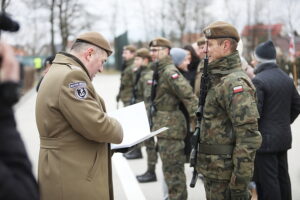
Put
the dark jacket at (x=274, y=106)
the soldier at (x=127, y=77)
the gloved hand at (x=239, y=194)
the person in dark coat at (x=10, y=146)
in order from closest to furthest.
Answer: the person in dark coat at (x=10, y=146), the gloved hand at (x=239, y=194), the dark jacket at (x=274, y=106), the soldier at (x=127, y=77)

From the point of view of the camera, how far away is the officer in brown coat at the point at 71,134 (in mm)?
2393

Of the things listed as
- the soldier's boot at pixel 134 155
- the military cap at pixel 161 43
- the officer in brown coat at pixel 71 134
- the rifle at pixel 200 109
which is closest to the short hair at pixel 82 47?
the officer in brown coat at pixel 71 134

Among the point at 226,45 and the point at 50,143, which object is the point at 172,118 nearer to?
the point at 226,45

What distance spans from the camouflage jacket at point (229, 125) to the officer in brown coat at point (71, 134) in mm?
731

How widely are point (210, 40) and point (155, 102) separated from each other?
1955 mm

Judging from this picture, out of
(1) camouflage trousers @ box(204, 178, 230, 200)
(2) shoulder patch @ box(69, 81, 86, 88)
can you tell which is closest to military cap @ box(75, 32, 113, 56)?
(2) shoulder patch @ box(69, 81, 86, 88)

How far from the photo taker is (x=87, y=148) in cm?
251

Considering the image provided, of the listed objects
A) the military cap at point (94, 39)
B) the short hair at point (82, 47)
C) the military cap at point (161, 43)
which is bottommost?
the military cap at point (161, 43)

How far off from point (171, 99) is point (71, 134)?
239 cm

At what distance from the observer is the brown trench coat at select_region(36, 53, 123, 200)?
2.39 meters

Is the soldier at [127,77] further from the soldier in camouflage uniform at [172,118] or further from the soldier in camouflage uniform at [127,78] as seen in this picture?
the soldier in camouflage uniform at [172,118]

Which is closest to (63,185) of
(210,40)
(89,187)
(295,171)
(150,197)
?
(89,187)

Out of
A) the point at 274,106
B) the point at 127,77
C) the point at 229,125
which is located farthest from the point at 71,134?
the point at 127,77

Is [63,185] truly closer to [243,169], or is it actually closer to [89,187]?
[89,187]
